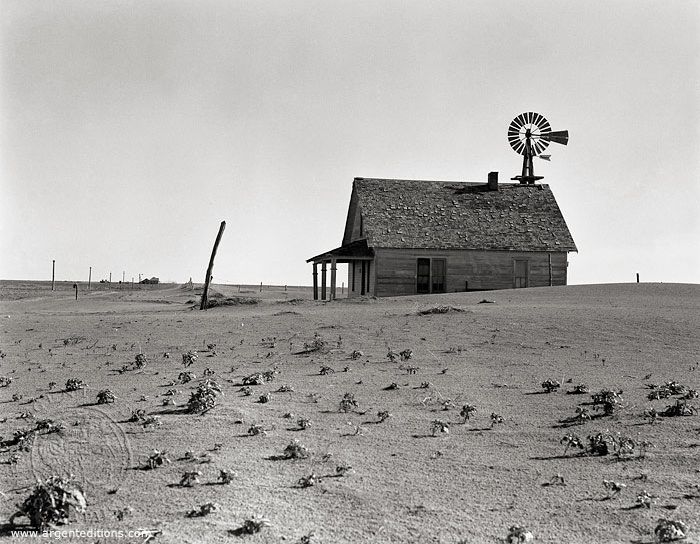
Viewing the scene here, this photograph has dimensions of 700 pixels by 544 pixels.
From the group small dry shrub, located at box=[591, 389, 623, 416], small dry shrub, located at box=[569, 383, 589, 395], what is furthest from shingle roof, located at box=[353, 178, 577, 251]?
small dry shrub, located at box=[591, 389, 623, 416]

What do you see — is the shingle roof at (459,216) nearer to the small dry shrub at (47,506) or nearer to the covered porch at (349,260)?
the covered porch at (349,260)

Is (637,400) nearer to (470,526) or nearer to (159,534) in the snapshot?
(470,526)

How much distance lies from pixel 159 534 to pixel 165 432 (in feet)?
8.38

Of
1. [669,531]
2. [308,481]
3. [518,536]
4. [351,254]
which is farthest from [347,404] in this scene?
[351,254]

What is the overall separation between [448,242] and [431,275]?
5.30 ft

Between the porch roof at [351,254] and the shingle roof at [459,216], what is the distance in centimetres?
82

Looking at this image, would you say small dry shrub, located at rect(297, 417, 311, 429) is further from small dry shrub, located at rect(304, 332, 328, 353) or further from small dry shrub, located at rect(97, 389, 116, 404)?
small dry shrub, located at rect(304, 332, 328, 353)

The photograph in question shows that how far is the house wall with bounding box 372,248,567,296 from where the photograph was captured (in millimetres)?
30359

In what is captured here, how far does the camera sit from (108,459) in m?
6.56

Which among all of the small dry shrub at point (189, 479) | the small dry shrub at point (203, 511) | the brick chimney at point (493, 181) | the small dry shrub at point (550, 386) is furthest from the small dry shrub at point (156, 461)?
the brick chimney at point (493, 181)

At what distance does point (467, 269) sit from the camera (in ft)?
102

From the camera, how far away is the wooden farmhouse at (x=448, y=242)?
30500 millimetres

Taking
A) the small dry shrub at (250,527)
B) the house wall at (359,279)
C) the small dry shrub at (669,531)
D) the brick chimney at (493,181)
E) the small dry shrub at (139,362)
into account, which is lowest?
the small dry shrub at (250,527)

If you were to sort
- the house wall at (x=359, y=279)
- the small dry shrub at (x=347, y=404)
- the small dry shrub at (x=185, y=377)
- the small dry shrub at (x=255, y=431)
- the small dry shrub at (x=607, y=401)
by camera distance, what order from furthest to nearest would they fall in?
the house wall at (x=359, y=279) → the small dry shrub at (x=185, y=377) → the small dry shrub at (x=347, y=404) → the small dry shrub at (x=607, y=401) → the small dry shrub at (x=255, y=431)
